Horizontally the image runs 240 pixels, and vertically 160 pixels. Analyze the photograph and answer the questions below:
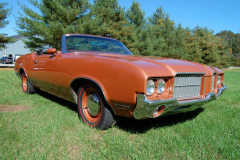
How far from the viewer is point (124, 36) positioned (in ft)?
58.4

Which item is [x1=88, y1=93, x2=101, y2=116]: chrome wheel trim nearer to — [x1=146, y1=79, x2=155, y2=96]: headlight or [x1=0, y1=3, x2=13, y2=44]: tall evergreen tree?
[x1=146, y1=79, x2=155, y2=96]: headlight

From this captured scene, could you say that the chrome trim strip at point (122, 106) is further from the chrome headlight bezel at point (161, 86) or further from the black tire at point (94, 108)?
the chrome headlight bezel at point (161, 86)

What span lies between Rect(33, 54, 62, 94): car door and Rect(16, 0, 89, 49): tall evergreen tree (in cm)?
1104

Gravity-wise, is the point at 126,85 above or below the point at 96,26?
below

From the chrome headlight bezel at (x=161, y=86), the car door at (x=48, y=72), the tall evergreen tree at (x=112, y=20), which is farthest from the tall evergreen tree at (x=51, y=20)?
the chrome headlight bezel at (x=161, y=86)

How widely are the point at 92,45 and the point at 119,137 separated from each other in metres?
1.88

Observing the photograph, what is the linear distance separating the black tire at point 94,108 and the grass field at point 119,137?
10 centimetres

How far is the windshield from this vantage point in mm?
3443

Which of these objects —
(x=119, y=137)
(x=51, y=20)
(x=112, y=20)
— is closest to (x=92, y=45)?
(x=119, y=137)

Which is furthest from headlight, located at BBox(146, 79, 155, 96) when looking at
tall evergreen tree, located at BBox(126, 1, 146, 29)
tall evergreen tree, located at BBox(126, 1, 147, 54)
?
tall evergreen tree, located at BBox(126, 1, 146, 29)

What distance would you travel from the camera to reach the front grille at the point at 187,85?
231cm

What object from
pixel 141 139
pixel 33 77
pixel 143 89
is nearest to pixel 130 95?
pixel 143 89

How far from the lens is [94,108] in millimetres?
2604

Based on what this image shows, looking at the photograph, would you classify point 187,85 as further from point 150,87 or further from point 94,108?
point 94,108
